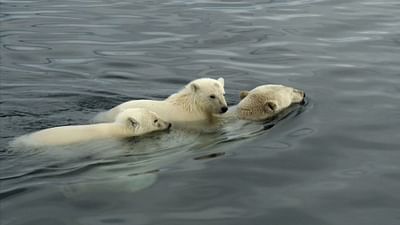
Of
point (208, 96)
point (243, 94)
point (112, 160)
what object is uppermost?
point (208, 96)

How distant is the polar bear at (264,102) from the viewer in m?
9.67

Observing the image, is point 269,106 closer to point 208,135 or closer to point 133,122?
point 208,135

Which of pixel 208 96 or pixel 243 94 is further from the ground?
pixel 208 96

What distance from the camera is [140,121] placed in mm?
8648

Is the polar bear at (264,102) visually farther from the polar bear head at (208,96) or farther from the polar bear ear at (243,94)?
the polar bear head at (208,96)

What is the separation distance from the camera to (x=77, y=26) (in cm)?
1642

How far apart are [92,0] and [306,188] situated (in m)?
14.0

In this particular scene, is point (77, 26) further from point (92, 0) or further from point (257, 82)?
point (257, 82)

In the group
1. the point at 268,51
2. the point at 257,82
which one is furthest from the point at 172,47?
the point at 257,82

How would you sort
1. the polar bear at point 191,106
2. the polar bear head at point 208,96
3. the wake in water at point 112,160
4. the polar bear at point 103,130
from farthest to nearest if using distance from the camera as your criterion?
the polar bear head at point 208,96
the polar bear at point 191,106
the polar bear at point 103,130
the wake in water at point 112,160

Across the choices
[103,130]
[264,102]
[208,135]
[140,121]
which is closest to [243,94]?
[264,102]

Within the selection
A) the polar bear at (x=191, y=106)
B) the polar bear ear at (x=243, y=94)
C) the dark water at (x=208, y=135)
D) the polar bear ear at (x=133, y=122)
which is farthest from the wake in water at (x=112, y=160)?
the polar bear ear at (x=243, y=94)

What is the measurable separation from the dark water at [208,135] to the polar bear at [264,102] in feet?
0.93

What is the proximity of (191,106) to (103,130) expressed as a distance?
5.67ft
